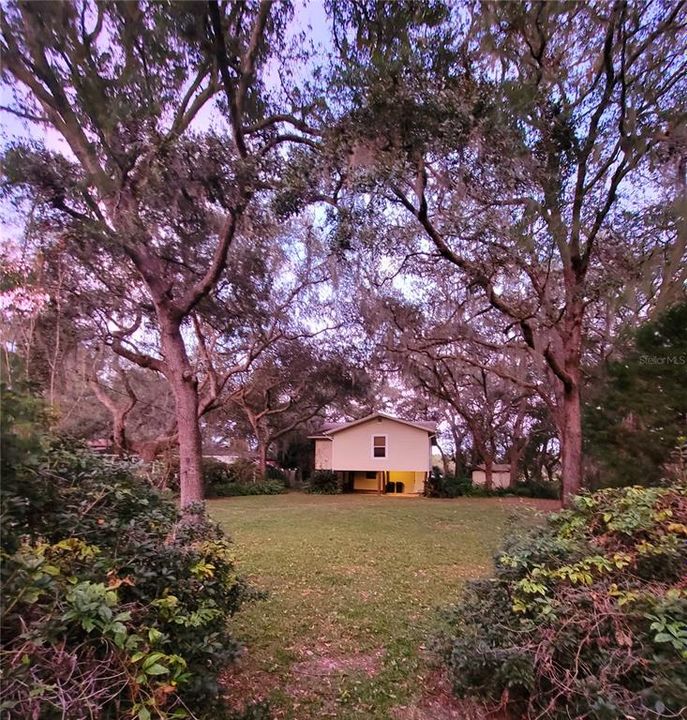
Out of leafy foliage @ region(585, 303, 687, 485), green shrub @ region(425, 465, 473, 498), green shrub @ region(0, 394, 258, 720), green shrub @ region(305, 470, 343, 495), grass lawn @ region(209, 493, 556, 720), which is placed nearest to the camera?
green shrub @ region(0, 394, 258, 720)

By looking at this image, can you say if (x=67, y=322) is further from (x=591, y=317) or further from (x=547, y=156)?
(x=591, y=317)

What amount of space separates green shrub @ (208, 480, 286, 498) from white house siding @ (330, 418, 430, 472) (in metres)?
2.93

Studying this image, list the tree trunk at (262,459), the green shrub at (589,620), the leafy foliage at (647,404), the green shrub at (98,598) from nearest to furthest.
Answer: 1. the green shrub at (98,598)
2. the green shrub at (589,620)
3. the leafy foliage at (647,404)
4. the tree trunk at (262,459)

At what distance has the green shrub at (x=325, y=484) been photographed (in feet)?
71.9

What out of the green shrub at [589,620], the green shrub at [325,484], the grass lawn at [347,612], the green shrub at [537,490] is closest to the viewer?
the green shrub at [589,620]

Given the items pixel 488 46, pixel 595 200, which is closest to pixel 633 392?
pixel 595 200

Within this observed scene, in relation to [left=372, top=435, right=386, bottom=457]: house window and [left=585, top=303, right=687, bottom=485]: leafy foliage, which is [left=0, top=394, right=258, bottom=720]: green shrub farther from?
[left=372, top=435, right=386, bottom=457]: house window

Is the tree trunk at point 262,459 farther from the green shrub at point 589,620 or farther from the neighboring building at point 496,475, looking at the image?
the green shrub at point 589,620

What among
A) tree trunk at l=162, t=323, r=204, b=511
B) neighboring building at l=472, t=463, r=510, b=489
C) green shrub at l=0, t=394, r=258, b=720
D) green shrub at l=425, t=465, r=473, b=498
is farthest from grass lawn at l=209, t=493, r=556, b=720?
neighboring building at l=472, t=463, r=510, b=489

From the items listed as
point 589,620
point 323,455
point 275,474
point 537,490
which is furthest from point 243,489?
point 589,620

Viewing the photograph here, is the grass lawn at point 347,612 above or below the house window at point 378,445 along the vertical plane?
below

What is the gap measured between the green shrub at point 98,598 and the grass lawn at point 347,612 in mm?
885

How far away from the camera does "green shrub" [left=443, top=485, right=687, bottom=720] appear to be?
6.77 ft

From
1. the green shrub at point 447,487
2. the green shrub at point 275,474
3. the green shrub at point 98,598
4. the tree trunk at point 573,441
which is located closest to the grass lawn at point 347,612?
the green shrub at point 98,598
